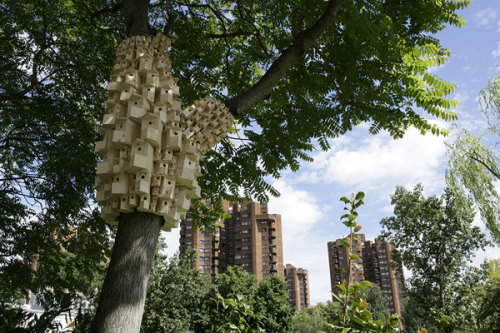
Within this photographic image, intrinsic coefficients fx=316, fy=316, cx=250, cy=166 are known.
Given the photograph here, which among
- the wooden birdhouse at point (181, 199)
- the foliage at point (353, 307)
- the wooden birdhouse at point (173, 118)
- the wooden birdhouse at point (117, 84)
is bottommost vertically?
the foliage at point (353, 307)

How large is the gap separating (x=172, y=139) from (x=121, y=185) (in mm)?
542

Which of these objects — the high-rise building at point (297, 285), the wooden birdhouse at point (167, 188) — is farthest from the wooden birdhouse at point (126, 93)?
the high-rise building at point (297, 285)

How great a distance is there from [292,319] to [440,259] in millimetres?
15083

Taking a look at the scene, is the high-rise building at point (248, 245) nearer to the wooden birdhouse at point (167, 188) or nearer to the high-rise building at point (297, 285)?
the high-rise building at point (297, 285)

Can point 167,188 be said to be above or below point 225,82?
below

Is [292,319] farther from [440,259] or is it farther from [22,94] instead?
[22,94]

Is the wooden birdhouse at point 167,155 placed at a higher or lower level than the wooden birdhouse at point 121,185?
higher

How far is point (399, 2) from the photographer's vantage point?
12.8ft

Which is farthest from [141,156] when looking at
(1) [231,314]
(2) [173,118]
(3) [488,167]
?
(3) [488,167]

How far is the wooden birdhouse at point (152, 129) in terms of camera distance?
2.51 metres

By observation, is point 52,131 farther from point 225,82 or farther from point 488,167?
point 488,167

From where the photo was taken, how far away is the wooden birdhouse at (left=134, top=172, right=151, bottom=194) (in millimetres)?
2408

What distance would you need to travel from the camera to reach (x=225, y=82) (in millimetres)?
5418

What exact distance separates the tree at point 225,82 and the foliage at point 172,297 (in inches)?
738
